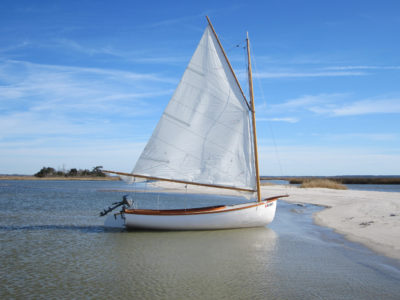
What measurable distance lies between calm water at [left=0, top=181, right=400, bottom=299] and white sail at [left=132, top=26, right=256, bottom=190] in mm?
3333

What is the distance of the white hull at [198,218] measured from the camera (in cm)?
1775

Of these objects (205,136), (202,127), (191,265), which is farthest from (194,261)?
(202,127)

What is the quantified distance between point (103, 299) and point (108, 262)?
3763 mm

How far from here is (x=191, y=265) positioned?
460 inches

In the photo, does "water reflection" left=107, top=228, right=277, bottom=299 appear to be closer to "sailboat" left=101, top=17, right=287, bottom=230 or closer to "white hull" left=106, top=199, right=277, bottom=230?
"white hull" left=106, top=199, right=277, bottom=230

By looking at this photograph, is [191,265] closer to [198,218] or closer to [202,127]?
[198,218]

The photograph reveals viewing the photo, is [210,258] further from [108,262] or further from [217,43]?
[217,43]

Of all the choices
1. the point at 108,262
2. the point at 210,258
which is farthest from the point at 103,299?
the point at 210,258

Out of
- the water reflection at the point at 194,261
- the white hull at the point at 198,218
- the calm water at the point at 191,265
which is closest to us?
the calm water at the point at 191,265

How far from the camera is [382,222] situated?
17.6 m

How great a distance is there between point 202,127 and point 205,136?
1.68 feet

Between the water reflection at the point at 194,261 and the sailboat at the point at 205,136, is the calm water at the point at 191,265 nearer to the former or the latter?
the water reflection at the point at 194,261

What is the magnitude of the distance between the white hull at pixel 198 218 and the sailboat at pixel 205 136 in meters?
0.06

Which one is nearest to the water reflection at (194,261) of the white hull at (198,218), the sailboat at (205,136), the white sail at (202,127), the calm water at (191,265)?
the calm water at (191,265)
